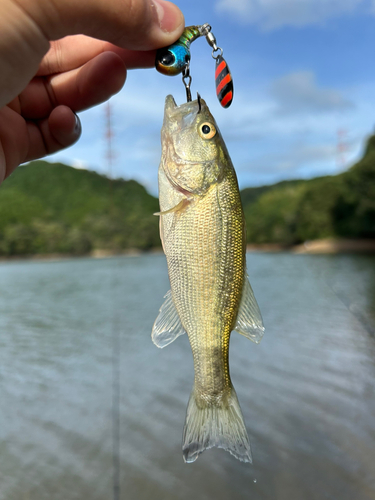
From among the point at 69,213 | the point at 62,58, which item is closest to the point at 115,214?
the point at 69,213

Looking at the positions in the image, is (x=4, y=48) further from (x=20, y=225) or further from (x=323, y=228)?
(x=20, y=225)

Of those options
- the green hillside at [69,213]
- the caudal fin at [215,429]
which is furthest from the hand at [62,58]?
the green hillside at [69,213]

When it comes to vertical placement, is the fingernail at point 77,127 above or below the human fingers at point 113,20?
below

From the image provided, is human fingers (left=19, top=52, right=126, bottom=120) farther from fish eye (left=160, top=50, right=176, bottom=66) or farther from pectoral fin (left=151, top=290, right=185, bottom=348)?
pectoral fin (left=151, top=290, right=185, bottom=348)

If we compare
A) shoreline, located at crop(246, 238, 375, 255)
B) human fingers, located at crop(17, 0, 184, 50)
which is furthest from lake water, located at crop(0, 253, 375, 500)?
shoreline, located at crop(246, 238, 375, 255)

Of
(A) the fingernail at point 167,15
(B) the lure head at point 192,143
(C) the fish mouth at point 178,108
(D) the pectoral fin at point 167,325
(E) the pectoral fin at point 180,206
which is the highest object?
(A) the fingernail at point 167,15

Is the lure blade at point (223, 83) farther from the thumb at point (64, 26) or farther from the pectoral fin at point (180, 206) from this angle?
the pectoral fin at point (180, 206)

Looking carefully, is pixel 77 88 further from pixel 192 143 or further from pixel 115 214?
pixel 115 214

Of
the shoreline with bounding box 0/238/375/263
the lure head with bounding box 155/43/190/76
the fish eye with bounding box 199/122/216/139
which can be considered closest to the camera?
the lure head with bounding box 155/43/190/76
